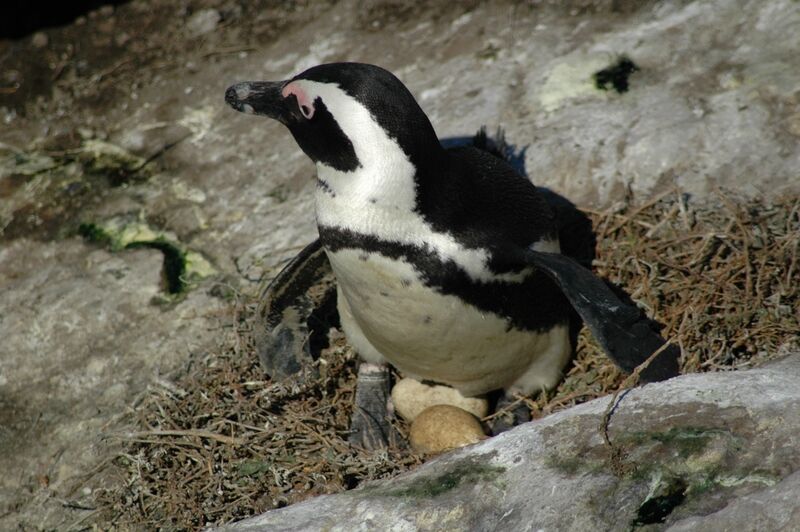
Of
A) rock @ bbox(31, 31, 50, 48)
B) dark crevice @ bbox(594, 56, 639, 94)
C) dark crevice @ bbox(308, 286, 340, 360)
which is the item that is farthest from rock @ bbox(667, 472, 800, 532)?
rock @ bbox(31, 31, 50, 48)

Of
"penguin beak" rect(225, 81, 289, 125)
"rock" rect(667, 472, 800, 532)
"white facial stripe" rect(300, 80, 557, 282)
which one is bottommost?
"rock" rect(667, 472, 800, 532)

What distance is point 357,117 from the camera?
2.14 meters

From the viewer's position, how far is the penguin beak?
2387mm

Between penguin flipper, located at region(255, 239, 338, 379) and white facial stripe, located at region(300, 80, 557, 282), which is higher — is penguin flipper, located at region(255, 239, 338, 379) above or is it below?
below

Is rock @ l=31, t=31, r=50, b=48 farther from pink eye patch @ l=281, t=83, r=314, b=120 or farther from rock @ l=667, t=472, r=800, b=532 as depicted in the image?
rock @ l=667, t=472, r=800, b=532

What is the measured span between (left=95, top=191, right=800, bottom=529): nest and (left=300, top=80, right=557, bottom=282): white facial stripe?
1.99 ft

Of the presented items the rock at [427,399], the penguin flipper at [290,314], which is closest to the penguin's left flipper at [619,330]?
the rock at [427,399]

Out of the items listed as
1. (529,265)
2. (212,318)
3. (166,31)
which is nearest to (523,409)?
(529,265)

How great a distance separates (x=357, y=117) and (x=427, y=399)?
937mm

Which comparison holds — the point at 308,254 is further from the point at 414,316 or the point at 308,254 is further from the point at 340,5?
the point at 340,5

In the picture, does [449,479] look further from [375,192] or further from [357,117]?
[357,117]

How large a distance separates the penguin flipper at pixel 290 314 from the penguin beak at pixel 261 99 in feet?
1.46

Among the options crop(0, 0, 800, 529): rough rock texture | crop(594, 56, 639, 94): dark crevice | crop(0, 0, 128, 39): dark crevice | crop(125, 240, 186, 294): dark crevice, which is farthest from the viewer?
crop(0, 0, 128, 39): dark crevice

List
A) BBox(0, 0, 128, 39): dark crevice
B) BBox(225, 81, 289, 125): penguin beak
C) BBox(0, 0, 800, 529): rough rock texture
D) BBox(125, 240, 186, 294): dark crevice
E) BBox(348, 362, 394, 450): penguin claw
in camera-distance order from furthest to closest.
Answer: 1. BBox(0, 0, 128, 39): dark crevice
2. BBox(125, 240, 186, 294): dark crevice
3. BBox(0, 0, 800, 529): rough rock texture
4. BBox(348, 362, 394, 450): penguin claw
5. BBox(225, 81, 289, 125): penguin beak
